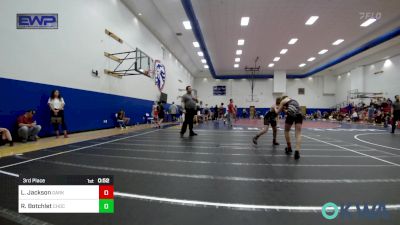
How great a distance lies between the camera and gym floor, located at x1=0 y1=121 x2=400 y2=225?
75.9 inches

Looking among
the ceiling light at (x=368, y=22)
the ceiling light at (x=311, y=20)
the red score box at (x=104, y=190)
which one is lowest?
the red score box at (x=104, y=190)

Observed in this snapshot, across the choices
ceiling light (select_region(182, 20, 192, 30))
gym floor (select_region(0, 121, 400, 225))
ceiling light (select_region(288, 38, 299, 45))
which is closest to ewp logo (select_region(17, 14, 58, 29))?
gym floor (select_region(0, 121, 400, 225))

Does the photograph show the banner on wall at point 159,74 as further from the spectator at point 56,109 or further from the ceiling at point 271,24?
the spectator at point 56,109

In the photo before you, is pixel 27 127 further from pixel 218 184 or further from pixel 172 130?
pixel 218 184

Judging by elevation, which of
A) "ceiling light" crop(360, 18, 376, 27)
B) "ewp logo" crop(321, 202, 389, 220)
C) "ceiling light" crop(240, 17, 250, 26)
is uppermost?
"ceiling light" crop(240, 17, 250, 26)

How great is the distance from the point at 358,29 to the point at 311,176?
1685 cm

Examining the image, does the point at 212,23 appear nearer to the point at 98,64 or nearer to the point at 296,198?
the point at 98,64

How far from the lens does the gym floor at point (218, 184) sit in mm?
1929

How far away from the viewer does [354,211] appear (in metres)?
2.09

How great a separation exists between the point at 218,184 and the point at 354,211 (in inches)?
55.8

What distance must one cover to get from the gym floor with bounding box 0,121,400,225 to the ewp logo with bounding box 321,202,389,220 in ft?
0.17

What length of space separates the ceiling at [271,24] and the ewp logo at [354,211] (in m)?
11.8

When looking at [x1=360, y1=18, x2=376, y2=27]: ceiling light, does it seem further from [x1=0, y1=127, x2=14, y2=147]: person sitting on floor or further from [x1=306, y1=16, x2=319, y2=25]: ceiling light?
[x1=0, y1=127, x2=14, y2=147]: person sitting on floor

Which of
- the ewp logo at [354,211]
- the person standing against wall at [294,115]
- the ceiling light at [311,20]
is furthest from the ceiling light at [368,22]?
the ewp logo at [354,211]
